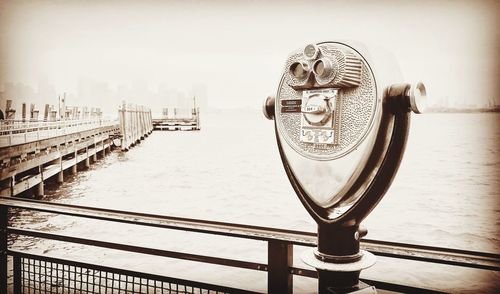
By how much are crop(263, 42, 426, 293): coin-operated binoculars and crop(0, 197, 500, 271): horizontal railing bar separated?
Answer: 13 cm

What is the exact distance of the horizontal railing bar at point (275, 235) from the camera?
1216 millimetres

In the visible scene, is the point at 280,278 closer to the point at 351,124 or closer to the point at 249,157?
the point at 351,124

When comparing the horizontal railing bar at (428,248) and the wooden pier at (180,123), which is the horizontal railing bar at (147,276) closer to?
the horizontal railing bar at (428,248)

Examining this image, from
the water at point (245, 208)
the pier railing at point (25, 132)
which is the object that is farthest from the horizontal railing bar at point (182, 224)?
the pier railing at point (25, 132)

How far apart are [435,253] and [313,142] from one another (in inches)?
17.4

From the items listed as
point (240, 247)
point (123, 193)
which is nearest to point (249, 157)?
point (123, 193)

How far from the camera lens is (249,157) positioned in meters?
24.5

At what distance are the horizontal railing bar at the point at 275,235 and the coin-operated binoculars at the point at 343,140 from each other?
0.13 m

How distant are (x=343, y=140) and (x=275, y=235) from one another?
17.3 inches

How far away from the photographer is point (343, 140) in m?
1.17

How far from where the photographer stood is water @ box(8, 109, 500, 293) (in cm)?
573

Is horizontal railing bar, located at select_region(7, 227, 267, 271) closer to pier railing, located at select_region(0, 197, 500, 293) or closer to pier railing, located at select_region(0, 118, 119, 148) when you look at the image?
pier railing, located at select_region(0, 197, 500, 293)

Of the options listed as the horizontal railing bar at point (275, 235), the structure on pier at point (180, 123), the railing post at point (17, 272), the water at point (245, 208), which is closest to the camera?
the horizontal railing bar at point (275, 235)

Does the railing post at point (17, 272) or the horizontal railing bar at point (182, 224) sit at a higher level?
the horizontal railing bar at point (182, 224)
